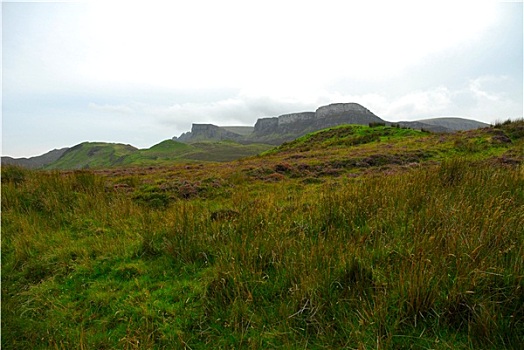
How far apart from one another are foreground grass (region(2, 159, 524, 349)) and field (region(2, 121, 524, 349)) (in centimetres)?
2

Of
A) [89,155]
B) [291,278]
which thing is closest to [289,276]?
[291,278]

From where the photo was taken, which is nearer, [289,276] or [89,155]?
[289,276]

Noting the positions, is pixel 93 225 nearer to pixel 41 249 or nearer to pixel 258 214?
pixel 41 249

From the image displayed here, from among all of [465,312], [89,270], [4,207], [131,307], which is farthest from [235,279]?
[4,207]

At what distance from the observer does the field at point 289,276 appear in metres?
2.53

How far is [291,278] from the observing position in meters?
3.23

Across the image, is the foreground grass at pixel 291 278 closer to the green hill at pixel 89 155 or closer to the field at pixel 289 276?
the field at pixel 289 276

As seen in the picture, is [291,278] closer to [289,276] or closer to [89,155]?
[289,276]

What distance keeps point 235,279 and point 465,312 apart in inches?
94.0

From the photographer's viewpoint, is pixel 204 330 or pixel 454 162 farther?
pixel 454 162

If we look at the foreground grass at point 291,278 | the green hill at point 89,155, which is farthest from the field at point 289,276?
the green hill at point 89,155

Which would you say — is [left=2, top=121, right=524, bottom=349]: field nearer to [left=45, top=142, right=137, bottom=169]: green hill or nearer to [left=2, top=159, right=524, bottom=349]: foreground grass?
[left=2, top=159, right=524, bottom=349]: foreground grass

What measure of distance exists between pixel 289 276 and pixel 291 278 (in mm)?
44

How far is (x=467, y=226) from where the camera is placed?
3.47 metres
